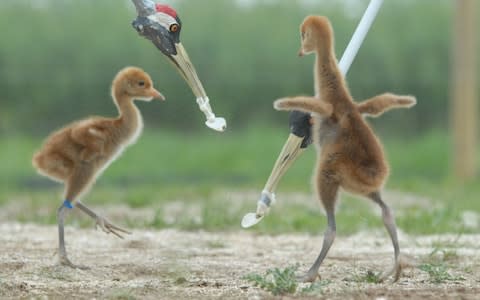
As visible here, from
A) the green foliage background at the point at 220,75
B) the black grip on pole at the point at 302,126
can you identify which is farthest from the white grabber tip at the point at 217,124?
the green foliage background at the point at 220,75

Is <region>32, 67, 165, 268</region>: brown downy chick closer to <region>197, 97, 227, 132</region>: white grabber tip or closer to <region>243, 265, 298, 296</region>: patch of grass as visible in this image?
<region>197, 97, 227, 132</region>: white grabber tip

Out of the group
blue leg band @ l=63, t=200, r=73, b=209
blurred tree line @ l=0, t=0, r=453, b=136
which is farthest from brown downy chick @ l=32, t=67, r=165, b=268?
blurred tree line @ l=0, t=0, r=453, b=136

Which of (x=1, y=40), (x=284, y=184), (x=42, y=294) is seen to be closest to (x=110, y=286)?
(x=42, y=294)

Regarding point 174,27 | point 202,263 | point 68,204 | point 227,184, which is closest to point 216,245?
point 202,263

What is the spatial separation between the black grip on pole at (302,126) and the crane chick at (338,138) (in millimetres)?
145

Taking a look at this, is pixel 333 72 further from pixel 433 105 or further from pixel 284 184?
pixel 433 105

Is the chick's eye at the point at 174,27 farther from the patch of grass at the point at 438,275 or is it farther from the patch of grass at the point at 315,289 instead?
the patch of grass at the point at 438,275

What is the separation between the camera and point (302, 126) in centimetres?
448

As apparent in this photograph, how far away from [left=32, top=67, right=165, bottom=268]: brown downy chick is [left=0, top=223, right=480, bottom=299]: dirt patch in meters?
0.35

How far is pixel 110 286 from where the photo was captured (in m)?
4.45

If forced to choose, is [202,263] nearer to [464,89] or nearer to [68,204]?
[68,204]

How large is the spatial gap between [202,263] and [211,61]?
9344 mm

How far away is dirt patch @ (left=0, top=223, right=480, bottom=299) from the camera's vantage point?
13.9 ft

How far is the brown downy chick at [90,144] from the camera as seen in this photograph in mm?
4898
